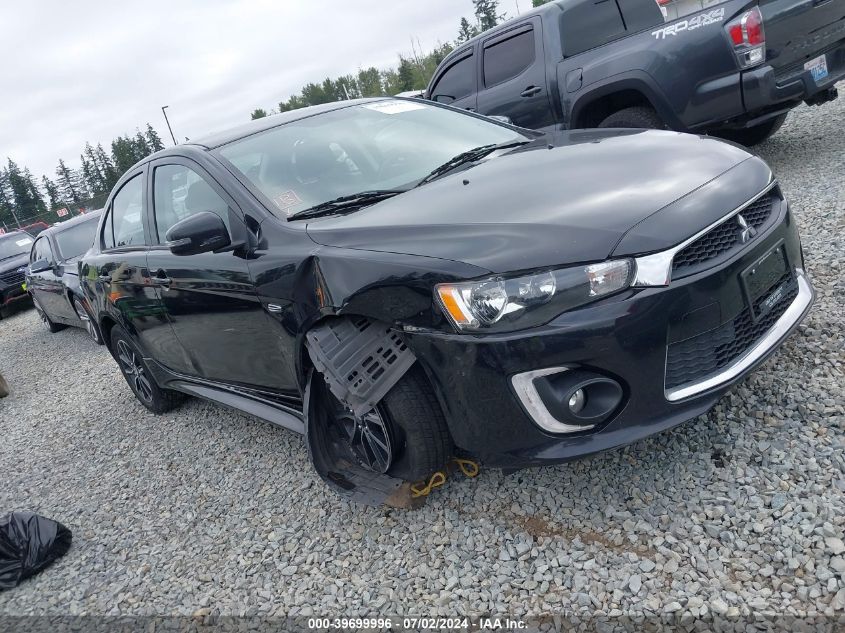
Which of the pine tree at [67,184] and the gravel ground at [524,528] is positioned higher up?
the pine tree at [67,184]

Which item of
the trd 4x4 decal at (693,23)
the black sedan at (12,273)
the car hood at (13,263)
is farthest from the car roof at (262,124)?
the car hood at (13,263)

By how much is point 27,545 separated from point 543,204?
9.90 feet

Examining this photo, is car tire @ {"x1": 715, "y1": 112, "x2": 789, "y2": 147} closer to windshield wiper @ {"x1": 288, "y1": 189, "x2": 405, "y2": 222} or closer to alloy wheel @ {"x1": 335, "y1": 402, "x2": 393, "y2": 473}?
windshield wiper @ {"x1": 288, "y1": 189, "x2": 405, "y2": 222}

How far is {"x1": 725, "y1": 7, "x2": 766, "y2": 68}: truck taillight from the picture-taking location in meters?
4.72

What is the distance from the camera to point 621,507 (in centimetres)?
239

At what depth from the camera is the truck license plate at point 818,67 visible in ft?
16.1

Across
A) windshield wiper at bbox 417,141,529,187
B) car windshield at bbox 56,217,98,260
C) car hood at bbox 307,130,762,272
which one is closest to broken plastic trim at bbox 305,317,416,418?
car hood at bbox 307,130,762,272

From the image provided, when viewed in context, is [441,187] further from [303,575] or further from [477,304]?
[303,575]

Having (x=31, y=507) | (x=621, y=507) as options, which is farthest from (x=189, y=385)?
(x=621, y=507)

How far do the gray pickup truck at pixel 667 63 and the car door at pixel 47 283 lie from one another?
6113mm

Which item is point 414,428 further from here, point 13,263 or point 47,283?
point 13,263

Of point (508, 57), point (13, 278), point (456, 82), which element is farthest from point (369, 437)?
point (13, 278)

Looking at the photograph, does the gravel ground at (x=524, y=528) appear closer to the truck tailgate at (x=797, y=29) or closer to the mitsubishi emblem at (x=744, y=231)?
the mitsubishi emblem at (x=744, y=231)

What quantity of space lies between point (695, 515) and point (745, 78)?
3797 mm
